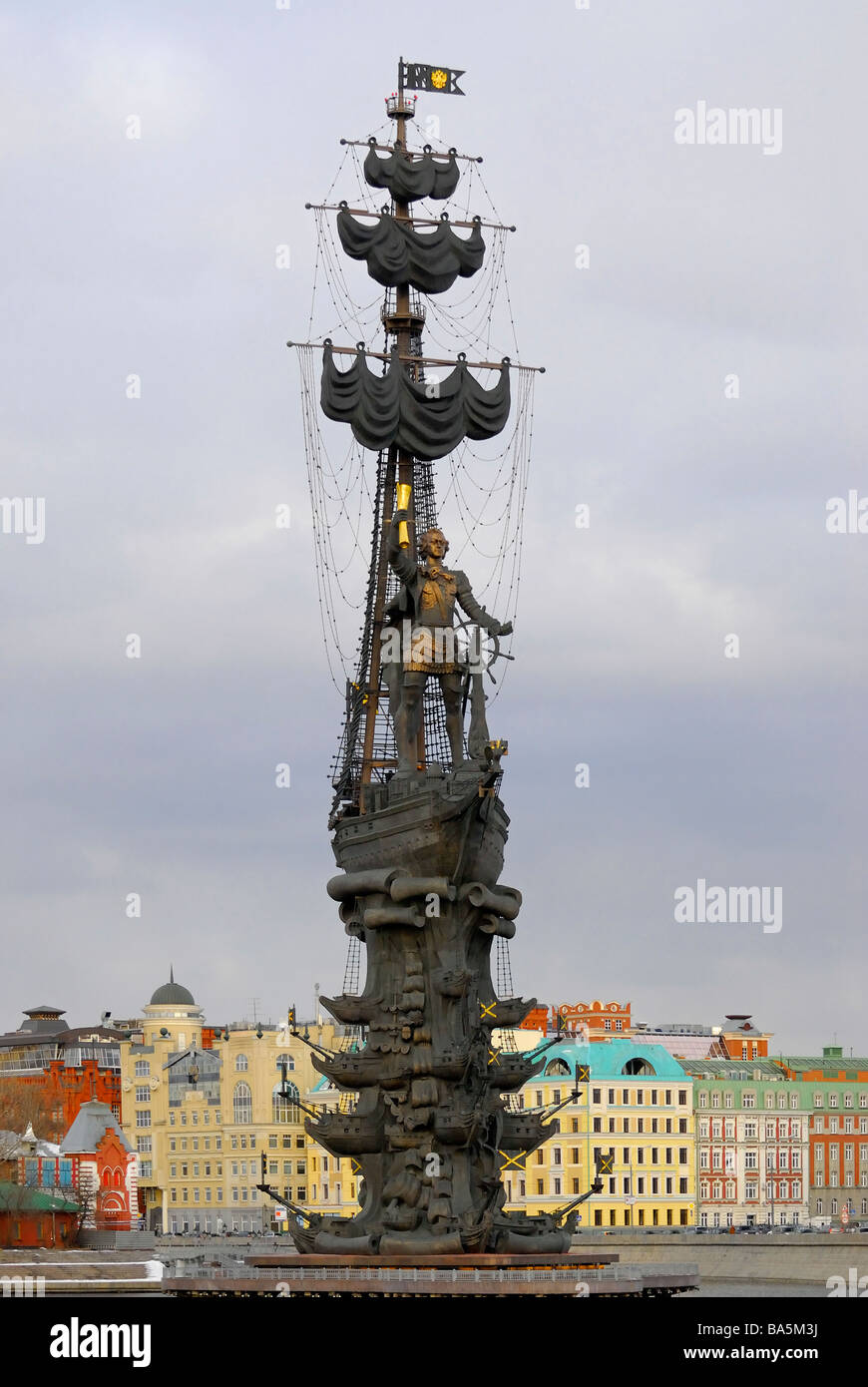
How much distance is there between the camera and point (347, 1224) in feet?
183

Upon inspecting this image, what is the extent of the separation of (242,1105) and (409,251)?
275 feet

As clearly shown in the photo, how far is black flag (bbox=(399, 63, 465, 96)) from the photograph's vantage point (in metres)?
61.6

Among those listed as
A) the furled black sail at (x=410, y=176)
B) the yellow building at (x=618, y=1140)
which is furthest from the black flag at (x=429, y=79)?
the yellow building at (x=618, y=1140)

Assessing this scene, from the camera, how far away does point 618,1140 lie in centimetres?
12262

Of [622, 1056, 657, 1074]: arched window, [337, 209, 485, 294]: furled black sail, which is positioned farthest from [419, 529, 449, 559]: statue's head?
[622, 1056, 657, 1074]: arched window

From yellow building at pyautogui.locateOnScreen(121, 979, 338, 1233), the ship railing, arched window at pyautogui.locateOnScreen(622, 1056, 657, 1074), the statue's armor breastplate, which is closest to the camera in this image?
the ship railing

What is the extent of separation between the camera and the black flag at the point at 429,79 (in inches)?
2426

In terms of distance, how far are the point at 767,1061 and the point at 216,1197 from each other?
100 feet

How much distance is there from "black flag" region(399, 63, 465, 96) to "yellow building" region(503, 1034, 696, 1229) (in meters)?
65.0

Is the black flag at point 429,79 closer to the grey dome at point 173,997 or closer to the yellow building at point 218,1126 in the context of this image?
the yellow building at point 218,1126

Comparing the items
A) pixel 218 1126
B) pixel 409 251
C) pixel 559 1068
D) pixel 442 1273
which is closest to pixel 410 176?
pixel 409 251

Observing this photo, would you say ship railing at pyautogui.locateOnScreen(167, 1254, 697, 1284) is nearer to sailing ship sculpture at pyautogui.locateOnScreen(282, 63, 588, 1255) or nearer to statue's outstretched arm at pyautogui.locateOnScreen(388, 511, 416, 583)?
sailing ship sculpture at pyautogui.locateOnScreen(282, 63, 588, 1255)

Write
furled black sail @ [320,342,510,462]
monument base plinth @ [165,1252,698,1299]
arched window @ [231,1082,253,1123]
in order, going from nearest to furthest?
A: monument base plinth @ [165,1252,698,1299] < furled black sail @ [320,342,510,462] < arched window @ [231,1082,253,1123]
